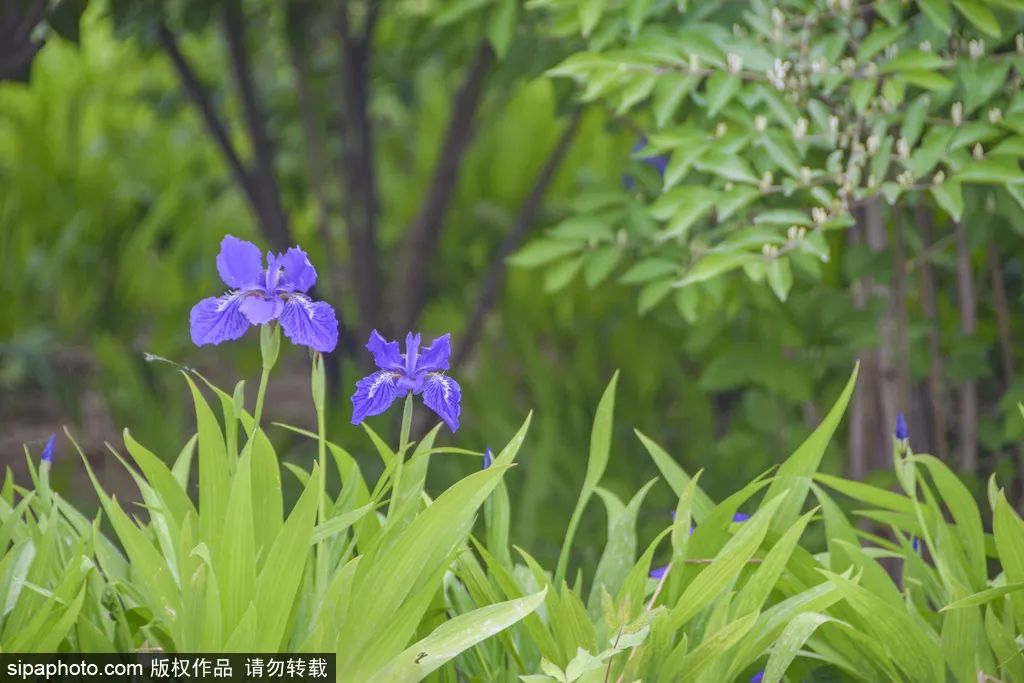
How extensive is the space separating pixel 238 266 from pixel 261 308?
0.07 metres

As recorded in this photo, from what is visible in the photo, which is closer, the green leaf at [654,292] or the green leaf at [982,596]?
the green leaf at [982,596]

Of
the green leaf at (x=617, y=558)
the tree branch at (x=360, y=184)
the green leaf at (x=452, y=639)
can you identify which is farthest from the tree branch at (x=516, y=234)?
the green leaf at (x=452, y=639)

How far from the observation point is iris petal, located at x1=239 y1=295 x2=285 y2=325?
1.50 meters

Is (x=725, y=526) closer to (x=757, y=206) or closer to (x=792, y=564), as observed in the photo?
(x=792, y=564)

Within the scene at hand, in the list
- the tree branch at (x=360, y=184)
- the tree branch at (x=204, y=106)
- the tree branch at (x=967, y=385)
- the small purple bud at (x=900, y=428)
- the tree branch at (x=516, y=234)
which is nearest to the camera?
the small purple bud at (x=900, y=428)

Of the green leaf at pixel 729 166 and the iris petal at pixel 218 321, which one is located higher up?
the green leaf at pixel 729 166

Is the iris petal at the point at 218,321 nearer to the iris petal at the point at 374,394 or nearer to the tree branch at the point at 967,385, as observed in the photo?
the iris petal at the point at 374,394

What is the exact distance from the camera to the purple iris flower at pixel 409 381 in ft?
5.06

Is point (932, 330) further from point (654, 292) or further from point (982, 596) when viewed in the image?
point (982, 596)

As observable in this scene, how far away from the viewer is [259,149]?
3.63m

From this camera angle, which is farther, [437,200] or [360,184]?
[360,184]

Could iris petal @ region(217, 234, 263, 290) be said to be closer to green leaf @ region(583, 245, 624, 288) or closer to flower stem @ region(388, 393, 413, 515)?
flower stem @ region(388, 393, 413, 515)

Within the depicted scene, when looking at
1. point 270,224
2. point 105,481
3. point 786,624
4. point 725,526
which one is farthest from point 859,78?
point 105,481

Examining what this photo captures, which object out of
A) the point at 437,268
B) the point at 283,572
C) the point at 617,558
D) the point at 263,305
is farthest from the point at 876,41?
the point at 437,268
